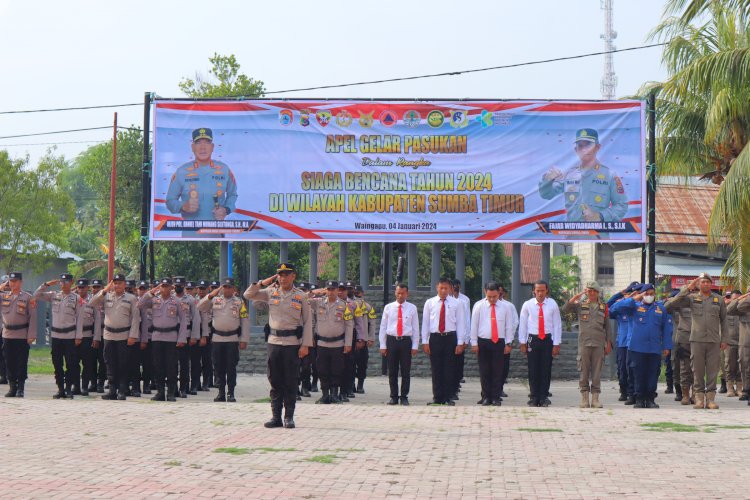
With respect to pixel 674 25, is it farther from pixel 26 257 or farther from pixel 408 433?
pixel 26 257

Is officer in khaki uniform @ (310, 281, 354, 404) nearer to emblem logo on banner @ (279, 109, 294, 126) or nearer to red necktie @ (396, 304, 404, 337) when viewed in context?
red necktie @ (396, 304, 404, 337)

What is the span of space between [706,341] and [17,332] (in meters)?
9.74

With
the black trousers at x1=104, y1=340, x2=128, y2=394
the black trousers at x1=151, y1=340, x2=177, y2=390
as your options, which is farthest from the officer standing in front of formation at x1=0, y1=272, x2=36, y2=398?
the black trousers at x1=151, y1=340, x2=177, y2=390

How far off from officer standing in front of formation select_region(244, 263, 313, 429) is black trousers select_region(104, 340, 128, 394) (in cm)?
449

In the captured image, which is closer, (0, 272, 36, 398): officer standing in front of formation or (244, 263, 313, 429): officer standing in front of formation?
(244, 263, 313, 429): officer standing in front of formation

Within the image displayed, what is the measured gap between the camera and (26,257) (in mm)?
40812

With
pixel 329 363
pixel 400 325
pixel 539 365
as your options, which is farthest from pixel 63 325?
pixel 539 365

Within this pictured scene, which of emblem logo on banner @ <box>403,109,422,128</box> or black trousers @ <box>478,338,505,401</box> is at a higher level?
emblem logo on banner @ <box>403,109,422,128</box>

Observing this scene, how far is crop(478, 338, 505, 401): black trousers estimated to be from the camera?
1653 centimetres

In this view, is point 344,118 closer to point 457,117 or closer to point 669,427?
point 457,117

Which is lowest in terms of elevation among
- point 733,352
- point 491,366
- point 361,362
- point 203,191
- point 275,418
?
point 275,418

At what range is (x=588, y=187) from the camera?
21156 millimetres

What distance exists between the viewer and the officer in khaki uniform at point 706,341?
16.0 m

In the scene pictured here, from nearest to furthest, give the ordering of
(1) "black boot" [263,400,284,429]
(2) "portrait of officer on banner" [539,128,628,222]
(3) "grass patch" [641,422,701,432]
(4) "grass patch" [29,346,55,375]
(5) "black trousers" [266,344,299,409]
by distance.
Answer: (1) "black boot" [263,400,284,429], (5) "black trousers" [266,344,299,409], (3) "grass patch" [641,422,701,432], (2) "portrait of officer on banner" [539,128,628,222], (4) "grass patch" [29,346,55,375]
